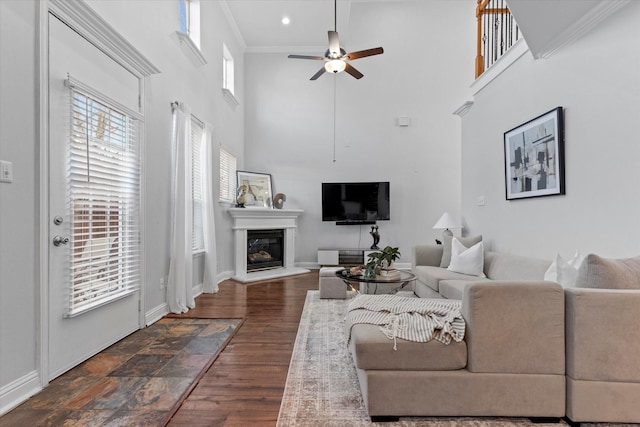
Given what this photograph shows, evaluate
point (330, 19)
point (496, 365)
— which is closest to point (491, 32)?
point (330, 19)

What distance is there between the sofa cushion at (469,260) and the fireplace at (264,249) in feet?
10.9

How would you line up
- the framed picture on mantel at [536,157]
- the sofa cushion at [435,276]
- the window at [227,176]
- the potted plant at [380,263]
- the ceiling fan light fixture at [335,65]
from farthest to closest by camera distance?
the window at [227,176], the ceiling fan light fixture at [335,65], the sofa cushion at [435,276], the potted plant at [380,263], the framed picture on mantel at [536,157]

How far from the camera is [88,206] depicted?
254 centimetres

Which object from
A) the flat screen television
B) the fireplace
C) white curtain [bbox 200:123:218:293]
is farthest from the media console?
white curtain [bbox 200:123:218:293]

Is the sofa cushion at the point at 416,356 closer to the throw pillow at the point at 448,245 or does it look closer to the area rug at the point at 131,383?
the area rug at the point at 131,383

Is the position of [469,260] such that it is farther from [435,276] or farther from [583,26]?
[583,26]

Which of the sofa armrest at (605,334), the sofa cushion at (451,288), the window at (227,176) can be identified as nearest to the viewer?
the sofa armrest at (605,334)

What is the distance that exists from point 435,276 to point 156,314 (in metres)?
3.06

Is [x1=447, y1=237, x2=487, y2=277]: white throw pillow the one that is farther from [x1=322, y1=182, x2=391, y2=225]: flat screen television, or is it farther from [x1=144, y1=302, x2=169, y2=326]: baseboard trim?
[x1=144, y1=302, x2=169, y2=326]: baseboard trim

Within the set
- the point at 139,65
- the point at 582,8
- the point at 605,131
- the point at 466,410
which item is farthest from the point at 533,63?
the point at 139,65

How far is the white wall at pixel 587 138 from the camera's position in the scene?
221 centimetres

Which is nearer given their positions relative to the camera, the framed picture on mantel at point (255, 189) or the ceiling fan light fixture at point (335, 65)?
the ceiling fan light fixture at point (335, 65)

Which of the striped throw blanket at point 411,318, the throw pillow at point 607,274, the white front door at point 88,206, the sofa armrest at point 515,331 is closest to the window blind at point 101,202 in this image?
the white front door at point 88,206

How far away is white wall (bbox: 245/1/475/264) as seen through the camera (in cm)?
657
